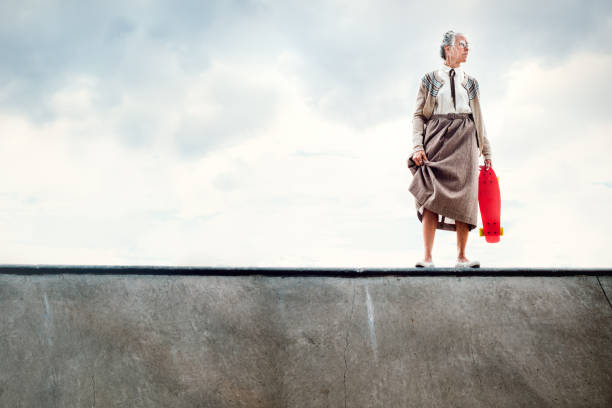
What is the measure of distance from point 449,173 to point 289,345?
2.34m

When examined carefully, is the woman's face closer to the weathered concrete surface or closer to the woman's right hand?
the woman's right hand

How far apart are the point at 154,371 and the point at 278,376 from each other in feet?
2.50

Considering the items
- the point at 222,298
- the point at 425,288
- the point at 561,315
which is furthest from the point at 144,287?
the point at 561,315

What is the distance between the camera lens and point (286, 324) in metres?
2.94

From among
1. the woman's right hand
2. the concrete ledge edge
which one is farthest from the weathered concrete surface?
the woman's right hand

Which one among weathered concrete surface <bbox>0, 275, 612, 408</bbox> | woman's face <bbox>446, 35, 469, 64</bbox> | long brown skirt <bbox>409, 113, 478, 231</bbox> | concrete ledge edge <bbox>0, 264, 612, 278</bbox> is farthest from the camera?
woman's face <bbox>446, 35, 469, 64</bbox>

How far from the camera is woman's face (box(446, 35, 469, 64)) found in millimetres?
4559

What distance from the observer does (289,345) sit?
288 centimetres

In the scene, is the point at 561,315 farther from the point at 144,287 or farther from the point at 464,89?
the point at 144,287

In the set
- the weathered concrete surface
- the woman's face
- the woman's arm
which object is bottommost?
the weathered concrete surface

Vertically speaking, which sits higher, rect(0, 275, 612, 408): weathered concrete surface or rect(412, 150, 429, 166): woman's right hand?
rect(412, 150, 429, 166): woman's right hand

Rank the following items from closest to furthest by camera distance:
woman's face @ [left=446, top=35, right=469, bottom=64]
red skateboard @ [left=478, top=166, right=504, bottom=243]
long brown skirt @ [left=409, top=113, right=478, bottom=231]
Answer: long brown skirt @ [left=409, top=113, right=478, bottom=231] → red skateboard @ [left=478, top=166, right=504, bottom=243] → woman's face @ [left=446, top=35, right=469, bottom=64]

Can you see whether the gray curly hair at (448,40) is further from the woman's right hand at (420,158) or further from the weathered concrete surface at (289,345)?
the weathered concrete surface at (289,345)

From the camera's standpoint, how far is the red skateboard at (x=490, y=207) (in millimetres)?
4445
